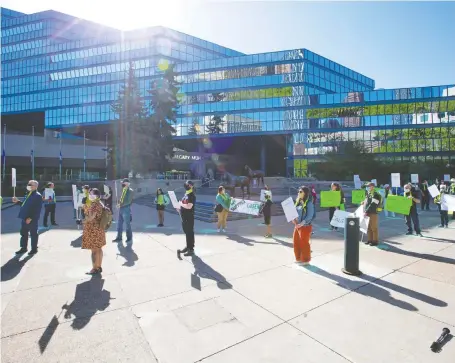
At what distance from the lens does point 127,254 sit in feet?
24.8

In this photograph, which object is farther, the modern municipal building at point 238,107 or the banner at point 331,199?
the modern municipal building at point 238,107

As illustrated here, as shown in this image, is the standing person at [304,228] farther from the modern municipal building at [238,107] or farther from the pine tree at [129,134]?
the modern municipal building at [238,107]

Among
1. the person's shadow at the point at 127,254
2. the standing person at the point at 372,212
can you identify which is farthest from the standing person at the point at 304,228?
the person's shadow at the point at 127,254

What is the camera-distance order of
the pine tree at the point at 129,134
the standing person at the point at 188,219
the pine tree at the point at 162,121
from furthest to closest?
the pine tree at the point at 162,121 → the pine tree at the point at 129,134 → the standing person at the point at 188,219

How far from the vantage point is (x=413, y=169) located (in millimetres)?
44406

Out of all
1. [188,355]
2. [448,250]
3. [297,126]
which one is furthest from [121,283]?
[297,126]

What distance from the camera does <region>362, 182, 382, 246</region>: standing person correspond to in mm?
8258

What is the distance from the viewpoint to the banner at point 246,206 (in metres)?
11.0

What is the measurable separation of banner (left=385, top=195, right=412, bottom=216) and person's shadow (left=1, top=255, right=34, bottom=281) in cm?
1079

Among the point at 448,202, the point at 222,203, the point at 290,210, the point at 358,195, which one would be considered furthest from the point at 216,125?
the point at 290,210

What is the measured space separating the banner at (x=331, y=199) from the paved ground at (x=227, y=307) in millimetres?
3477

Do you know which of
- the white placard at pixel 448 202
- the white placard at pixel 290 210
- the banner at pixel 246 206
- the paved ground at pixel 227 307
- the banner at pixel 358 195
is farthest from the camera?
the banner at pixel 358 195

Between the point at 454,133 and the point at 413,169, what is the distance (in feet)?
46.6

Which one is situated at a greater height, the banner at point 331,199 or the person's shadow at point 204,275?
the banner at point 331,199
